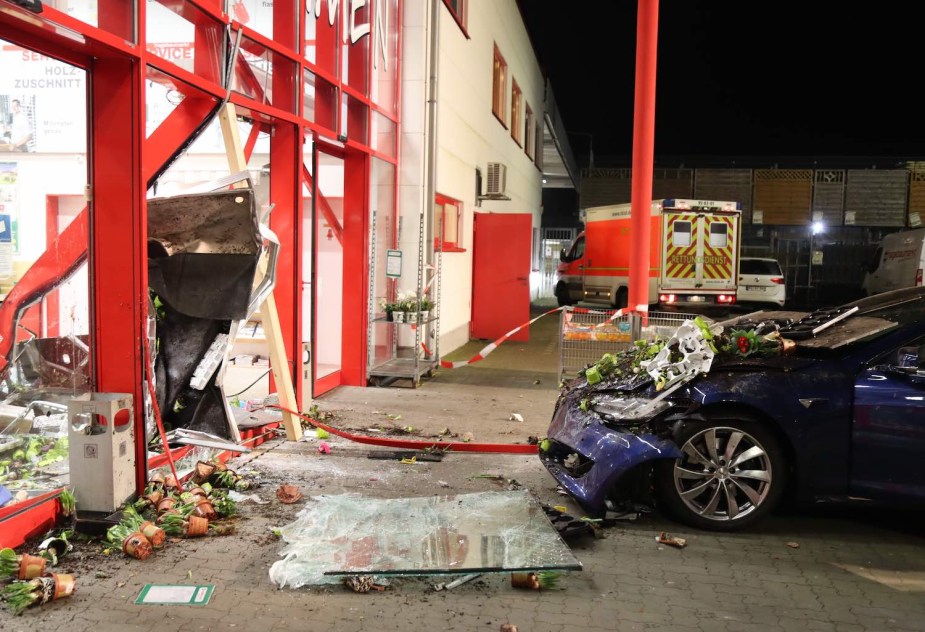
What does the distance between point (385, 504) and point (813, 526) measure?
2.83 metres

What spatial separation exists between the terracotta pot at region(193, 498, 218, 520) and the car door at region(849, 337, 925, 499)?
3.98m

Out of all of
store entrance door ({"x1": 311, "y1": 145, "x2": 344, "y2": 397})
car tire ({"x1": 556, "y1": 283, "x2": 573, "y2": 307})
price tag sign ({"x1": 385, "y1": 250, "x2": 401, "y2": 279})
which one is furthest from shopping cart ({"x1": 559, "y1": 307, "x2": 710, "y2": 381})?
car tire ({"x1": 556, "y1": 283, "x2": 573, "y2": 307})

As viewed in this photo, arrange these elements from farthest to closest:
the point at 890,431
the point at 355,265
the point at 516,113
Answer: the point at 516,113, the point at 355,265, the point at 890,431

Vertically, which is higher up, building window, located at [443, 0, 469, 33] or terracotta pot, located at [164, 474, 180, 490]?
building window, located at [443, 0, 469, 33]

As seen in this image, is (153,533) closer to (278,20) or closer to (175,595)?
(175,595)

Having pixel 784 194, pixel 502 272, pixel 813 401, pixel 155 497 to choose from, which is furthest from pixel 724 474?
pixel 784 194

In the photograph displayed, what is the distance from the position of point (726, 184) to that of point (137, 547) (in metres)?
23.1

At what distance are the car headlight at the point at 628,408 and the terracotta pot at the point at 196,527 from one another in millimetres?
2630

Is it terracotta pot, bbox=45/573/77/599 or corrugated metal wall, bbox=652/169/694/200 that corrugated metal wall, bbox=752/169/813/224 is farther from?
terracotta pot, bbox=45/573/77/599

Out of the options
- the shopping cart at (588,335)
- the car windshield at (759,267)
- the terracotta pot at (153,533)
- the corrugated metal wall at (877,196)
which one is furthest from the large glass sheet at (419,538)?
the corrugated metal wall at (877,196)

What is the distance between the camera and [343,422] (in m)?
7.70

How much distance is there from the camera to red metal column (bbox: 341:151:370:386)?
9.62m

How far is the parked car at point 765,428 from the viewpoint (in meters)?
4.53

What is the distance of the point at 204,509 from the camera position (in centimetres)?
471
